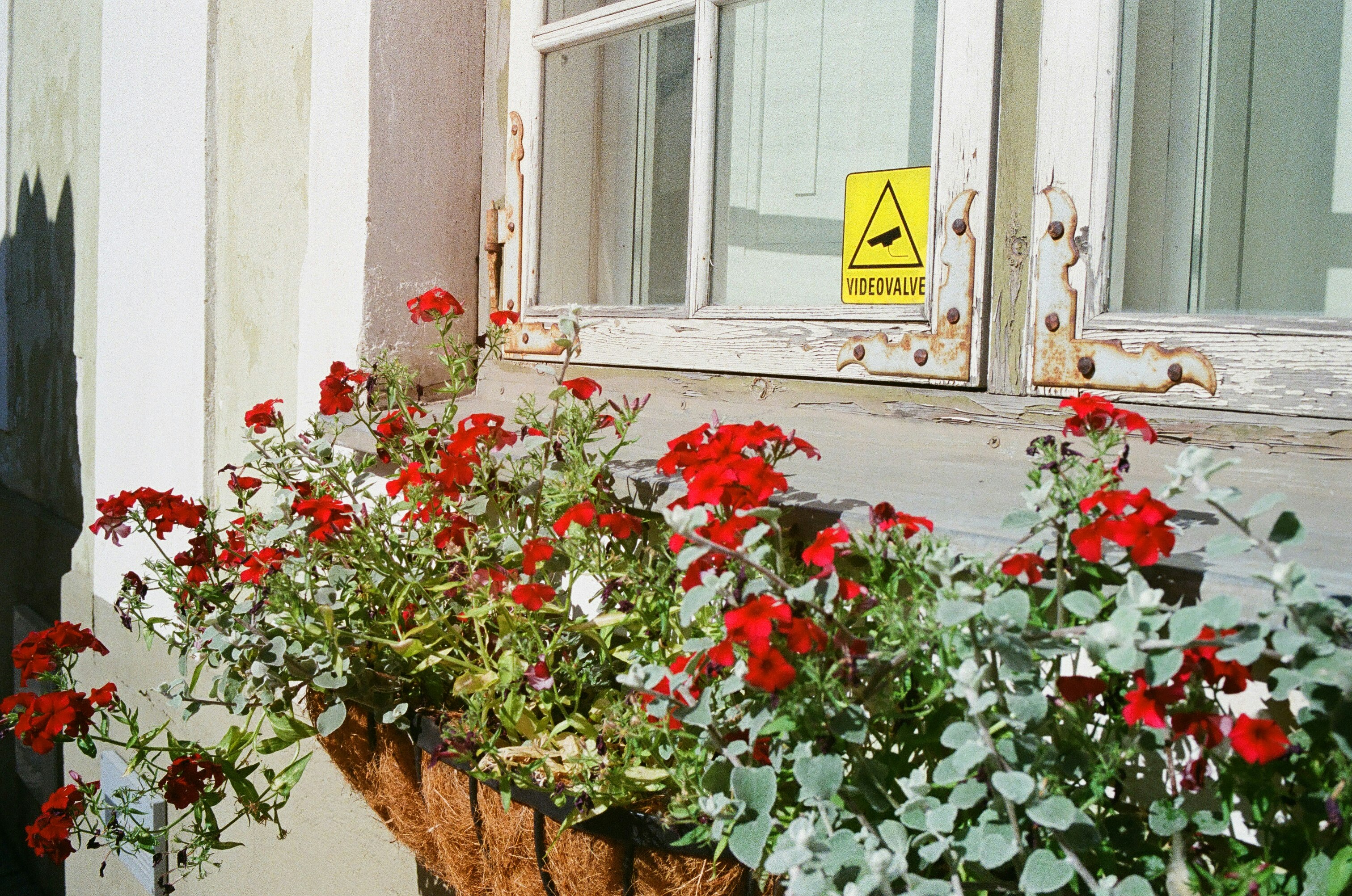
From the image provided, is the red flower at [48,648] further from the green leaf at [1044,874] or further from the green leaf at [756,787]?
the green leaf at [1044,874]

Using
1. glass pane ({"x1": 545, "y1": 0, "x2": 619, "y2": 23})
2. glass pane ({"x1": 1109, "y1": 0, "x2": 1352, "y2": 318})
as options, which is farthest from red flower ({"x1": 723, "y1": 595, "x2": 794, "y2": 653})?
glass pane ({"x1": 545, "y1": 0, "x2": 619, "y2": 23})

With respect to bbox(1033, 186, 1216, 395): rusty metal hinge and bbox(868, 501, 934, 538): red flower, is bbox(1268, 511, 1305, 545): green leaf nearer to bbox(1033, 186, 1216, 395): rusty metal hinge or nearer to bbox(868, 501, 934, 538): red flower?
bbox(868, 501, 934, 538): red flower

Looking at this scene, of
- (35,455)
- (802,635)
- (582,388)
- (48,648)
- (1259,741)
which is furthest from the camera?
(35,455)

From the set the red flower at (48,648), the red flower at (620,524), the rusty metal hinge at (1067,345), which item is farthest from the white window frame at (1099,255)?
the red flower at (48,648)

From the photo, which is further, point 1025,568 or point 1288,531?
point 1025,568

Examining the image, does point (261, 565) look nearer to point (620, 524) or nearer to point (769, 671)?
point (620, 524)

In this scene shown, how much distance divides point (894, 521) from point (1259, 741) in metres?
0.31

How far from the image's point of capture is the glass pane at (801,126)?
4.89ft

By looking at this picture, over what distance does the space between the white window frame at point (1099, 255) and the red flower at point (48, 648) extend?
4.39ft

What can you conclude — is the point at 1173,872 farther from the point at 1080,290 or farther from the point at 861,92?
the point at 861,92

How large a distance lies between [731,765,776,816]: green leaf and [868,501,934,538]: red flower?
0.22 metres

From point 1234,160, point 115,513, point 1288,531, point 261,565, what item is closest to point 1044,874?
point 1288,531

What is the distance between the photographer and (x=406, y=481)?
1.40 metres

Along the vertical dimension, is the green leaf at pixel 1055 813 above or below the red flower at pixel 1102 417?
below
